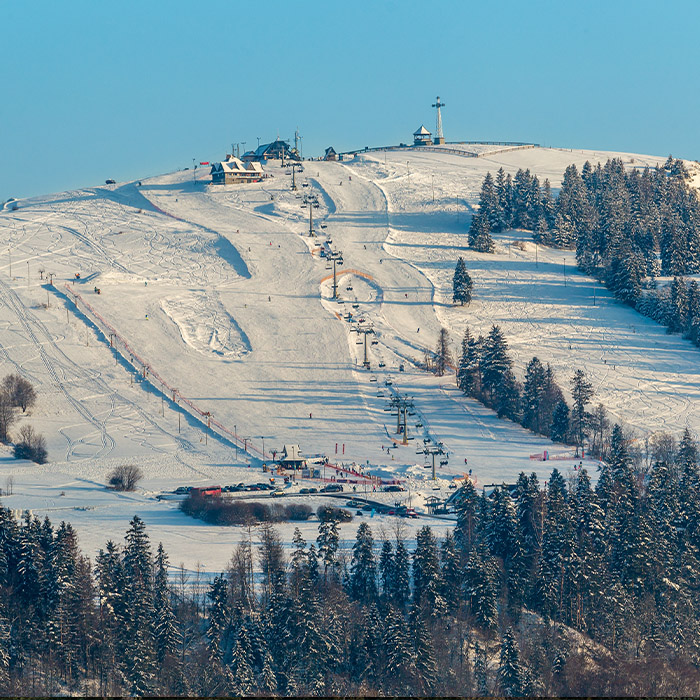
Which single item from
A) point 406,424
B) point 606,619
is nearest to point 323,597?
point 606,619

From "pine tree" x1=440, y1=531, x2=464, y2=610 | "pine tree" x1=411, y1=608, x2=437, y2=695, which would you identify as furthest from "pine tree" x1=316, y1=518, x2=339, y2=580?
"pine tree" x1=411, y1=608, x2=437, y2=695

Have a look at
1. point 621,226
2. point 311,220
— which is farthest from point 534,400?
point 311,220

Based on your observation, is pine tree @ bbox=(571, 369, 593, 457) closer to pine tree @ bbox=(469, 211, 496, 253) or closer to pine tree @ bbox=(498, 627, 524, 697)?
pine tree @ bbox=(498, 627, 524, 697)

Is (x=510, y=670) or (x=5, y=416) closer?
(x=510, y=670)

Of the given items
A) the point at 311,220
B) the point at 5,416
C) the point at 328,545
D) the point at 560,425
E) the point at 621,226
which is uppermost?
the point at 311,220

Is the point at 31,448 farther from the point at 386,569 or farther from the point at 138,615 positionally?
the point at 386,569

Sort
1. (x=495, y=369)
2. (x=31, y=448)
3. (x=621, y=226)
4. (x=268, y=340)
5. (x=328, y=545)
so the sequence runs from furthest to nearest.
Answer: (x=621, y=226), (x=268, y=340), (x=495, y=369), (x=31, y=448), (x=328, y=545)

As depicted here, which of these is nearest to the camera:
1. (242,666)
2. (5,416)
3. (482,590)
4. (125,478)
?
(242,666)
